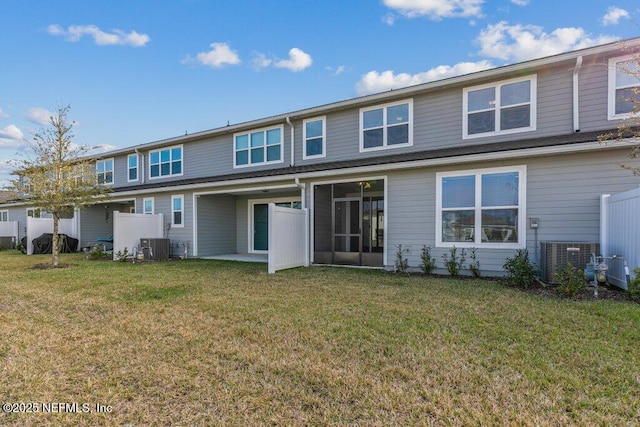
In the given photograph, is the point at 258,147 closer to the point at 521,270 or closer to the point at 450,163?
the point at 450,163

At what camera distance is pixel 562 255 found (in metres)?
7.04

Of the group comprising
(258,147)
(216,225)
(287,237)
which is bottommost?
(287,237)

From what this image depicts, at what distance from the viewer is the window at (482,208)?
8.06m

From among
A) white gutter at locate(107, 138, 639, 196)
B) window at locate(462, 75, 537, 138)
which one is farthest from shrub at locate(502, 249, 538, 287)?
window at locate(462, 75, 537, 138)

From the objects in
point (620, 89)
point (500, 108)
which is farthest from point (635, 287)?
point (500, 108)

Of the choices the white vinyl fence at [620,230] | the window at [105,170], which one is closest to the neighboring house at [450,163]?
the white vinyl fence at [620,230]

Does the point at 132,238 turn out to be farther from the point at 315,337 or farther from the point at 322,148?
the point at 315,337

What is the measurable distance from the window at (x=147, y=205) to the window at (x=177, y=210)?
1.39 m

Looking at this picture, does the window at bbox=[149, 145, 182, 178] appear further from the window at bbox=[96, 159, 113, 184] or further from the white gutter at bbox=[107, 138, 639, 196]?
the white gutter at bbox=[107, 138, 639, 196]

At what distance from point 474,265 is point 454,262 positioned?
47cm

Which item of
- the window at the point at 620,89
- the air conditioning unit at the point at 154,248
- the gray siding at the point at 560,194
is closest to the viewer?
the gray siding at the point at 560,194

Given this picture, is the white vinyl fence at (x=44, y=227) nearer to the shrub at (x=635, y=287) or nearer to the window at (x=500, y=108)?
the window at (x=500, y=108)

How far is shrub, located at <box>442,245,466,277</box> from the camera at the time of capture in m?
8.55

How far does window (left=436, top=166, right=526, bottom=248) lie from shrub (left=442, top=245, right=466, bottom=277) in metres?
0.21
